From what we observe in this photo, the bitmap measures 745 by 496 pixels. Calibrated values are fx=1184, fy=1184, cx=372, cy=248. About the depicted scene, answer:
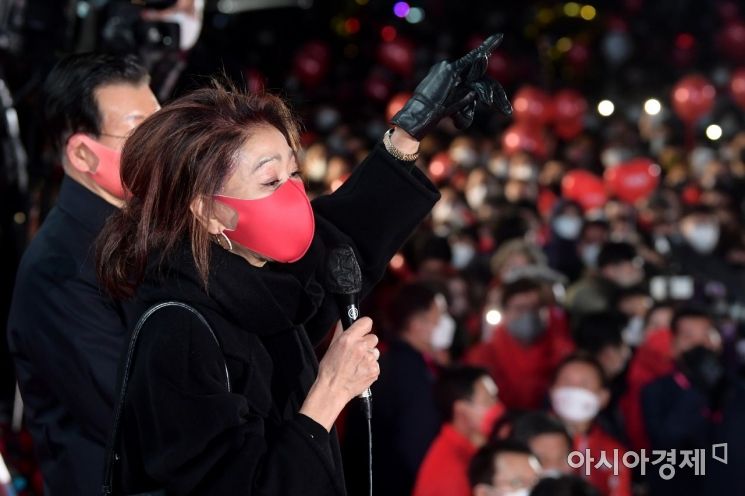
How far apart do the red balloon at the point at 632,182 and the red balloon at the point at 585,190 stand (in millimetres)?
144

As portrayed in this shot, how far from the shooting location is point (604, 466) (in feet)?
16.5

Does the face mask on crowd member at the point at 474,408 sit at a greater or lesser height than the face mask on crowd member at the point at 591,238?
lesser

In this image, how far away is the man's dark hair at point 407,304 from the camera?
225 inches

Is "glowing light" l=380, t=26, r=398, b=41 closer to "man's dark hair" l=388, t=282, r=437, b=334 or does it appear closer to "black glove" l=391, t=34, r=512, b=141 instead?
"man's dark hair" l=388, t=282, r=437, b=334

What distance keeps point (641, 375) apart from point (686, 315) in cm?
39

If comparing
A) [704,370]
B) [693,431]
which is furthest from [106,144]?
[704,370]

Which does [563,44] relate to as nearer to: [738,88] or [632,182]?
[738,88]

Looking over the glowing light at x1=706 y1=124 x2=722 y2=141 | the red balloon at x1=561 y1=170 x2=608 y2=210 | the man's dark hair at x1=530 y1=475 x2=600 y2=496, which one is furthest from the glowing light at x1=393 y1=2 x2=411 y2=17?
the man's dark hair at x1=530 y1=475 x2=600 y2=496

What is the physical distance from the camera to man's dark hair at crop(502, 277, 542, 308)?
22.4 feet

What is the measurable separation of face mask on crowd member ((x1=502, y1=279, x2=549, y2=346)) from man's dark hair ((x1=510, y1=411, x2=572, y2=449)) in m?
1.84

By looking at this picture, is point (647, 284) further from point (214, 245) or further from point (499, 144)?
point (499, 144)

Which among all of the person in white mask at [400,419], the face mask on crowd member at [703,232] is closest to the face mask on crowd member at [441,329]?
the person in white mask at [400,419]

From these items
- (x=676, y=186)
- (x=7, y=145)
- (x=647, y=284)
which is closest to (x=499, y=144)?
(x=676, y=186)

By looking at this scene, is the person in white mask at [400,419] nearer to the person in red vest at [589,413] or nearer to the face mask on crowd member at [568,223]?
the person in red vest at [589,413]
